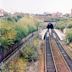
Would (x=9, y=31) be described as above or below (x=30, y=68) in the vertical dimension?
above

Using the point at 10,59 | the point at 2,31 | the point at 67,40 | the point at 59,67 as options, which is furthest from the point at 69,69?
the point at 67,40

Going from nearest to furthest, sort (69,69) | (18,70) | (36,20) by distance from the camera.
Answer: (18,70) → (69,69) → (36,20)

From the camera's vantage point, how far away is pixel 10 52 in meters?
16.1

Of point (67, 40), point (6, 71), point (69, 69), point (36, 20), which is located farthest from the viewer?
point (36, 20)

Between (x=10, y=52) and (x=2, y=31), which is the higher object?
(x=2, y=31)

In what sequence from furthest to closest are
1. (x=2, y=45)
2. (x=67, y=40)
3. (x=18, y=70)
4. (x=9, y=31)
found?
(x=67, y=40)
(x=9, y=31)
(x=2, y=45)
(x=18, y=70)

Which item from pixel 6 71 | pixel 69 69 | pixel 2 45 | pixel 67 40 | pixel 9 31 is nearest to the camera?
pixel 6 71

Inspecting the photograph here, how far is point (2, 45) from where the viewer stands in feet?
44.9

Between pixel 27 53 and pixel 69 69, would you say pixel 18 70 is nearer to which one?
pixel 69 69

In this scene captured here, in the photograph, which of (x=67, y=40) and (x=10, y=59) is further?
(x=67, y=40)

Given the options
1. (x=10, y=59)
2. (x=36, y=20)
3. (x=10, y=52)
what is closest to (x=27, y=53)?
(x=10, y=52)

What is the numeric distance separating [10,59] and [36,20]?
2455 centimetres

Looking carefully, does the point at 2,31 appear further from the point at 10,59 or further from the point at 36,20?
the point at 36,20

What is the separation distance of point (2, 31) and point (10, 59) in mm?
1507
